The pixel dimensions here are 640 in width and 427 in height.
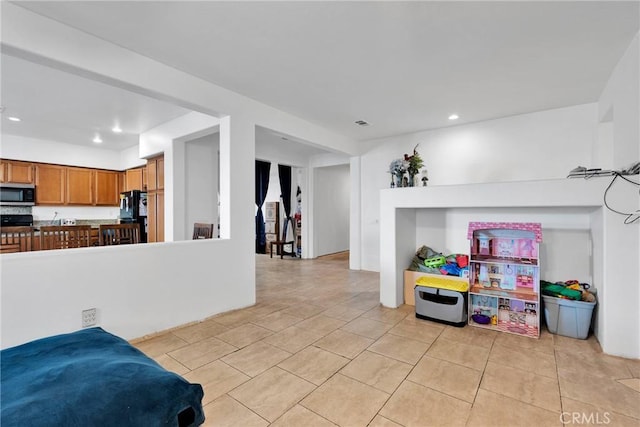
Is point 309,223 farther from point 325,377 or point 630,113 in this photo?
point 630,113

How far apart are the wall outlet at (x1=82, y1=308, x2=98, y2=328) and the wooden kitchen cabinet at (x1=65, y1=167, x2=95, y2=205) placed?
478 centimetres

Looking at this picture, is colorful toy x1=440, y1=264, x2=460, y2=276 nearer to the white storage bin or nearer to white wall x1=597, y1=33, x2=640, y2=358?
the white storage bin

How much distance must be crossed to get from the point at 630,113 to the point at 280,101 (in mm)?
3412

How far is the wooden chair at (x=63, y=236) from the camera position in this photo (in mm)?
3085

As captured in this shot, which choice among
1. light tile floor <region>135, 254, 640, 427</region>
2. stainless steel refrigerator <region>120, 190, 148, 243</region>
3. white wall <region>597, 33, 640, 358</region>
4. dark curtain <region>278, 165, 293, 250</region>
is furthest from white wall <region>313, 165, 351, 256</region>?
white wall <region>597, 33, 640, 358</region>

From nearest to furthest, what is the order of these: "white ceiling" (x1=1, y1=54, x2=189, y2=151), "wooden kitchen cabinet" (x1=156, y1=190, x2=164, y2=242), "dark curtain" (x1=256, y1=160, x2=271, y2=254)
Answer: "white ceiling" (x1=1, y1=54, x2=189, y2=151), "wooden kitchen cabinet" (x1=156, y1=190, x2=164, y2=242), "dark curtain" (x1=256, y1=160, x2=271, y2=254)

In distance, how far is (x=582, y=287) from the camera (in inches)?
119

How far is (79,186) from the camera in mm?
5883

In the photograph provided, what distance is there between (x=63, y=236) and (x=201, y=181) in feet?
6.74

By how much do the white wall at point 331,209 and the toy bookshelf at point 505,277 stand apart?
14.3ft

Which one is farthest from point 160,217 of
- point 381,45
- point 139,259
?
point 381,45

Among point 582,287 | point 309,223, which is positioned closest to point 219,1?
point 582,287

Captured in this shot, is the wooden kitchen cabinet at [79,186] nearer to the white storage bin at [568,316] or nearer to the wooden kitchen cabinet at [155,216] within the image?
the wooden kitchen cabinet at [155,216]

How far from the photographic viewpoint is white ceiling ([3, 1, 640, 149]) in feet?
6.66
